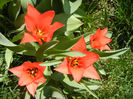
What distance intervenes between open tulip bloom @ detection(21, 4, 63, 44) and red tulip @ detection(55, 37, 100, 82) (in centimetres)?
22

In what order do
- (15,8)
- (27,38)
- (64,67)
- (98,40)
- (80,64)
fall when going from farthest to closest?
(15,8), (98,40), (80,64), (64,67), (27,38)

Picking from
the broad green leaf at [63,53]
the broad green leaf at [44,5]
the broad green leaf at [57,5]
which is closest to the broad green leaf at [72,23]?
the broad green leaf at [57,5]

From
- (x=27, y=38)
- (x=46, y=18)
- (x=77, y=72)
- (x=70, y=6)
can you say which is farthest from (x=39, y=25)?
(x=77, y=72)

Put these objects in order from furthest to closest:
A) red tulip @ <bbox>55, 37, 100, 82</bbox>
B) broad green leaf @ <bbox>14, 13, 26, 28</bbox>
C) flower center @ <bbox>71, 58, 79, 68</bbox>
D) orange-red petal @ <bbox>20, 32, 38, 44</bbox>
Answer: broad green leaf @ <bbox>14, 13, 26, 28</bbox> → flower center @ <bbox>71, 58, 79, 68</bbox> → red tulip @ <bbox>55, 37, 100, 82</bbox> → orange-red petal @ <bbox>20, 32, 38, 44</bbox>

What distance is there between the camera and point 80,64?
167 centimetres

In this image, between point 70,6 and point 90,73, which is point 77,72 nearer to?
point 90,73

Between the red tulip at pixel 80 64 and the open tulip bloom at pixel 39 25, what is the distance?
0.22m

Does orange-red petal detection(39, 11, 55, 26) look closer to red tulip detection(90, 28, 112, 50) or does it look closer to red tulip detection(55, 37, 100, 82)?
red tulip detection(55, 37, 100, 82)

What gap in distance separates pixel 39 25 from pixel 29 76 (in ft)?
1.34

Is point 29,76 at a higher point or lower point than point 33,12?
lower

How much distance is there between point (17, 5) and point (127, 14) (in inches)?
53.4

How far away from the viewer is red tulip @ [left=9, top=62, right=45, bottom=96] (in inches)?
63.6

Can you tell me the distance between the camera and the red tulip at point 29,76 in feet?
5.30

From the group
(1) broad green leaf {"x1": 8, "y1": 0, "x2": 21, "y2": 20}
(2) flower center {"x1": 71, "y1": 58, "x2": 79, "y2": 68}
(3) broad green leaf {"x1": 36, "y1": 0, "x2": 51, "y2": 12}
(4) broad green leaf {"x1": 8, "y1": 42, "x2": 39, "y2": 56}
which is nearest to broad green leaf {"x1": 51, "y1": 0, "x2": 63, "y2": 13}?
(3) broad green leaf {"x1": 36, "y1": 0, "x2": 51, "y2": 12}
